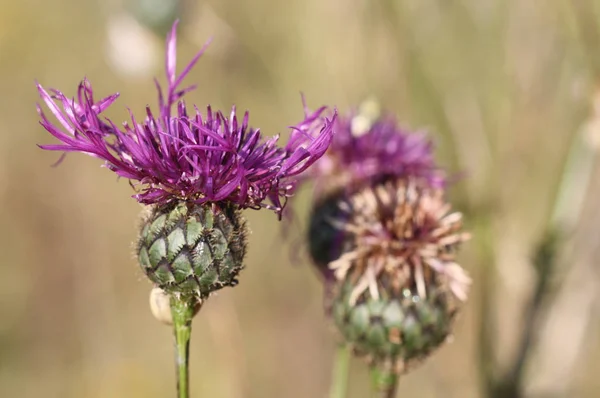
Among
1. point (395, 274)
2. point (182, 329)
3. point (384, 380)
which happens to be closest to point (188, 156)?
point (182, 329)

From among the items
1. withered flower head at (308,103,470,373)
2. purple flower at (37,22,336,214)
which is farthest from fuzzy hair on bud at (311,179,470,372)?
purple flower at (37,22,336,214)

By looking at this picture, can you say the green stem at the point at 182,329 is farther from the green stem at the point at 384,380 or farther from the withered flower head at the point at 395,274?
the green stem at the point at 384,380

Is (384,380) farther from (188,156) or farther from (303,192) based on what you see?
(303,192)

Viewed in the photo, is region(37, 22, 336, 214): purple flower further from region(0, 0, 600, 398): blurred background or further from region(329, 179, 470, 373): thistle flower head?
region(329, 179, 470, 373): thistle flower head

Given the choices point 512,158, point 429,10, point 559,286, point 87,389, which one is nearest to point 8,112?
point 87,389

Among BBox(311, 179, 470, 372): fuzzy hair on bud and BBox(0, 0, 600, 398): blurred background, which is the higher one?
BBox(0, 0, 600, 398): blurred background

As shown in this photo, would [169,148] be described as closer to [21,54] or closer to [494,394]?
[494,394]

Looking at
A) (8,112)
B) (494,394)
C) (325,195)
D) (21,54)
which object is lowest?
(494,394)
